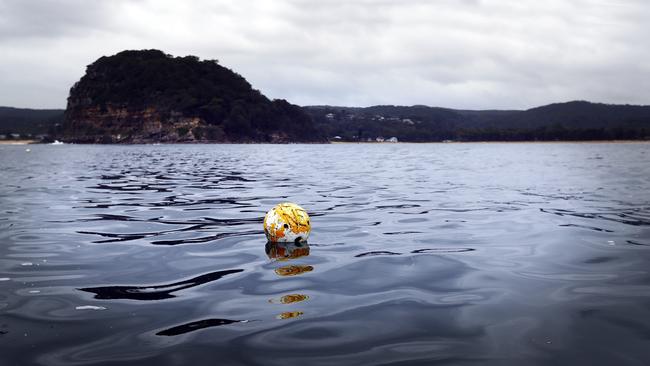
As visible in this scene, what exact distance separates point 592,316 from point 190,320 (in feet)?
14.7

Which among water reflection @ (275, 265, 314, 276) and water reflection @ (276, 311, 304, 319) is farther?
Result: water reflection @ (275, 265, 314, 276)

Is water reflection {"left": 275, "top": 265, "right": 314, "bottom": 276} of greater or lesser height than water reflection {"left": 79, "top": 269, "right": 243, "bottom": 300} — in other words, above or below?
above

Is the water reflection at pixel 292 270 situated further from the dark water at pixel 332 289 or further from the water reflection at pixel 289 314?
the water reflection at pixel 289 314

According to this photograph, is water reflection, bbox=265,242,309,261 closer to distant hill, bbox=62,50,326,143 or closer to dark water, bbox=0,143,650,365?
dark water, bbox=0,143,650,365

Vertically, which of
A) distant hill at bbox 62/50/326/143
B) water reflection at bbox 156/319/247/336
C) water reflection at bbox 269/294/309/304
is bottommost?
water reflection at bbox 156/319/247/336

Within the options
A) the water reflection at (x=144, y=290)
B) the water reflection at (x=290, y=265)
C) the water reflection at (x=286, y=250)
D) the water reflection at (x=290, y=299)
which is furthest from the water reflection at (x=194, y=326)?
the water reflection at (x=286, y=250)

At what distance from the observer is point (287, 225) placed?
32.4 feet

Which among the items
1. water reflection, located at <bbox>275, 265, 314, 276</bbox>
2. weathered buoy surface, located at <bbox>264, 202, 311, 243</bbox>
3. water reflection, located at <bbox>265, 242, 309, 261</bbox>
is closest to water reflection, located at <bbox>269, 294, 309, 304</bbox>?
water reflection, located at <bbox>275, 265, 314, 276</bbox>

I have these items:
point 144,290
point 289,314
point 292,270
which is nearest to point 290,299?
point 289,314

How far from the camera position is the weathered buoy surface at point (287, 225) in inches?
390

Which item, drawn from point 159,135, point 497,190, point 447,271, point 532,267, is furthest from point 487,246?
point 159,135

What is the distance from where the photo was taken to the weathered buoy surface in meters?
9.91

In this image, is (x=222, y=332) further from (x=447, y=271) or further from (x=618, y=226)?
(x=618, y=226)

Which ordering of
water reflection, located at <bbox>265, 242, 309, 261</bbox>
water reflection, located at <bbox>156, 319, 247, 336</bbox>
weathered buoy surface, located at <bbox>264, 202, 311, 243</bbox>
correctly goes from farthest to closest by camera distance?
1. weathered buoy surface, located at <bbox>264, 202, 311, 243</bbox>
2. water reflection, located at <bbox>265, 242, 309, 261</bbox>
3. water reflection, located at <bbox>156, 319, 247, 336</bbox>
